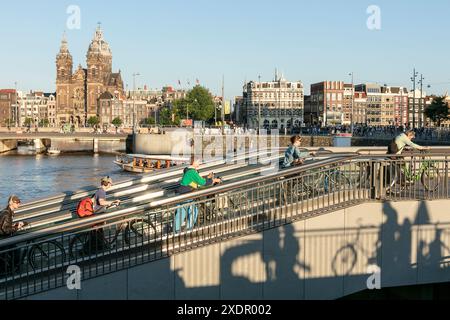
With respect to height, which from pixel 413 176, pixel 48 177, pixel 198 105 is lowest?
pixel 48 177

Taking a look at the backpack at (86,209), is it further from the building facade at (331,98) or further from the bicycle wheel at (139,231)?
the building facade at (331,98)

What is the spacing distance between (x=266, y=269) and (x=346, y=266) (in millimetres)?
1238

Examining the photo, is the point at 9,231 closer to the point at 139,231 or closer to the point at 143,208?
the point at 139,231

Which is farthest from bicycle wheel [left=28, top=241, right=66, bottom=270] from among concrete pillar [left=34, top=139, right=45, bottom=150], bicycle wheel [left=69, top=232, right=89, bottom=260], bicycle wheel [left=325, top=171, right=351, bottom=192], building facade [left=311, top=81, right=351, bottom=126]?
building facade [left=311, top=81, right=351, bottom=126]

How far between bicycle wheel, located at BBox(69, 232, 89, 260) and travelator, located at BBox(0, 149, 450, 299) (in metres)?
0.01

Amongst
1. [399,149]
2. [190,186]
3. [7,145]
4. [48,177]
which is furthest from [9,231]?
[7,145]

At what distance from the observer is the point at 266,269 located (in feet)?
30.9

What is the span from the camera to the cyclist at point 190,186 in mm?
9320

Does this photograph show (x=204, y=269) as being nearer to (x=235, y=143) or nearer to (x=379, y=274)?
(x=379, y=274)

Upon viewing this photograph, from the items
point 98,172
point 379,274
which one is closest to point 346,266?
point 379,274

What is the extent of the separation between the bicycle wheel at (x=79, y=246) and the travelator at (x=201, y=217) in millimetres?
14

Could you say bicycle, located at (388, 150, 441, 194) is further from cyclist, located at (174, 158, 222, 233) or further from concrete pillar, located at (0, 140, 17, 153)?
concrete pillar, located at (0, 140, 17, 153)

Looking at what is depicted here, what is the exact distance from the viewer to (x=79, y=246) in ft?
29.1

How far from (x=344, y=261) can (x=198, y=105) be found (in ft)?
440
